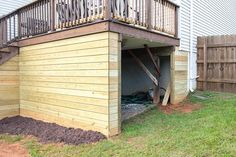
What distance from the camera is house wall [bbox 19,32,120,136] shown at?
5.54 m

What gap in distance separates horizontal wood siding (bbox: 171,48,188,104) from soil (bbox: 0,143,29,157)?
180 inches

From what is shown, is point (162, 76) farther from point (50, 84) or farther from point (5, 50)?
point (5, 50)

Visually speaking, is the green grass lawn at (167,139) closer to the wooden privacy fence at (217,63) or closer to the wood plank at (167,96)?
the wood plank at (167,96)

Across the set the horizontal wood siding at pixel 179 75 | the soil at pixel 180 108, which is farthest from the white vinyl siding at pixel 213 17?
the soil at pixel 180 108

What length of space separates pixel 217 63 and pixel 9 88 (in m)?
6.75

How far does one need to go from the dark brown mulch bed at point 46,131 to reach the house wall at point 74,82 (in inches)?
7.2

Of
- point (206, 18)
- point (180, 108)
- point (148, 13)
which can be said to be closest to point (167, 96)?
point (180, 108)

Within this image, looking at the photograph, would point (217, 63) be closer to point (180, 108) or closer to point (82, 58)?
point (180, 108)

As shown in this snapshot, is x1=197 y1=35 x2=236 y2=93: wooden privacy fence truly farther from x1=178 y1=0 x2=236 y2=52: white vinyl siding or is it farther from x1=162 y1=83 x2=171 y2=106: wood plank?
x1=162 y1=83 x2=171 y2=106: wood plank

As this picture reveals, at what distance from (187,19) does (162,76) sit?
2.25 m

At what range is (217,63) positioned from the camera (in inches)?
368

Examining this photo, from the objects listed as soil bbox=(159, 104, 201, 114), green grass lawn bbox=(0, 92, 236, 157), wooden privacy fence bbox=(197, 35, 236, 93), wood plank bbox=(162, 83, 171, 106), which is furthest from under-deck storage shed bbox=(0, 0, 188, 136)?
wooden privacy fence bbox=(197, 35, 236, 93)

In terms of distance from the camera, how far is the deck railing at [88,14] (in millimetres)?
5848

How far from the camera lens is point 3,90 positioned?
7.72 meters
